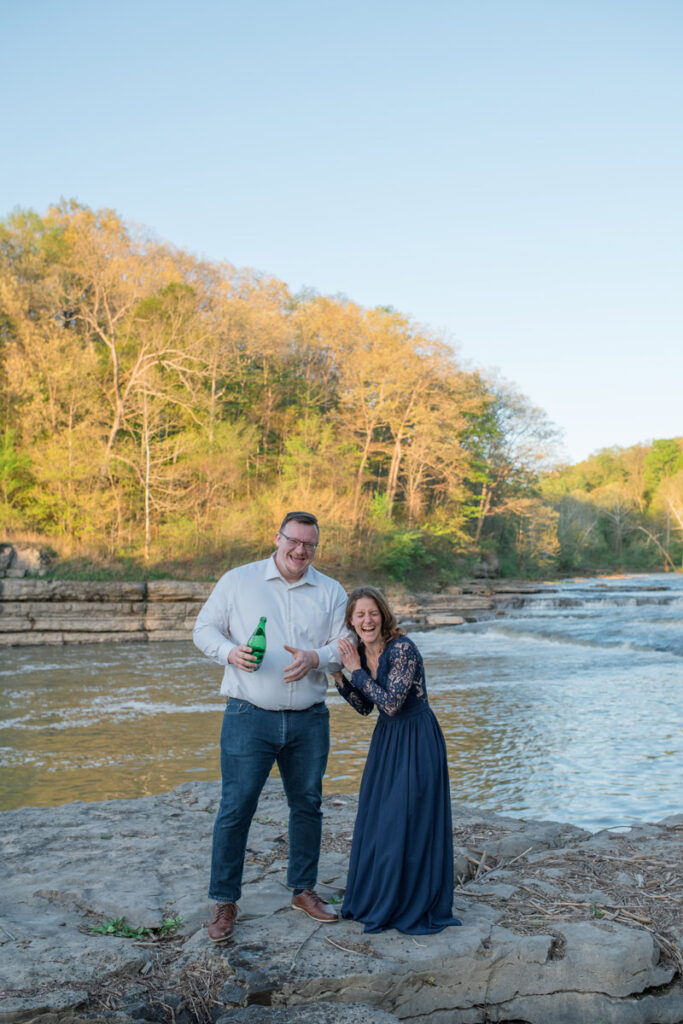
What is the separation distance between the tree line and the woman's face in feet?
74.4

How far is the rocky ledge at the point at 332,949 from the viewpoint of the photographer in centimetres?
289

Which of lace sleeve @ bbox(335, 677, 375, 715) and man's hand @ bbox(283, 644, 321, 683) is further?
lace sleeve @ bbox(335, 677, 375, 715)

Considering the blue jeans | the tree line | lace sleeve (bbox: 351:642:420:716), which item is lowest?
the blue jeans

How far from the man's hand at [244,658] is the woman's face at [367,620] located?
55 cm

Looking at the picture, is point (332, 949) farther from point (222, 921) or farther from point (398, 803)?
point (398, 803)

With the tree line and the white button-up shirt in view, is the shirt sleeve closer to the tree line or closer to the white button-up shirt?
the white button-up shirt

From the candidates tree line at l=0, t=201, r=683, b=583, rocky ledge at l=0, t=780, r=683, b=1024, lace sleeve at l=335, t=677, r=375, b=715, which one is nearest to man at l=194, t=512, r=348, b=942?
lace sleeve at l=335, t=677, r=375, b=715

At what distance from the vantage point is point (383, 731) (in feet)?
11.9

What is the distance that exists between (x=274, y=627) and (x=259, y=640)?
10 centimetres

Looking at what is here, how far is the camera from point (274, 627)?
3609 millimetres

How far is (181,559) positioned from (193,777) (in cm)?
2032

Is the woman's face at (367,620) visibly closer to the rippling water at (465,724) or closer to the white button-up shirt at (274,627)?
the white button-up shirt at (274,627)

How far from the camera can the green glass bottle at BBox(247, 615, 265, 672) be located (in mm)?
3488

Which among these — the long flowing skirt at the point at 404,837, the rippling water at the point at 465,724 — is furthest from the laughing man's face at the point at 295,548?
the rippling water at the point at 465,724
